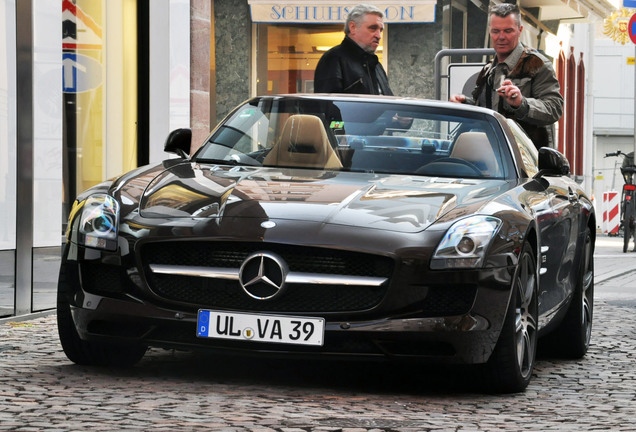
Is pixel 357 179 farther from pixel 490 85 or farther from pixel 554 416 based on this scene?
pixel 490 85

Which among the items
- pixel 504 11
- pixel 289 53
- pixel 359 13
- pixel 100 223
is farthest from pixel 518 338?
pixel 289 53

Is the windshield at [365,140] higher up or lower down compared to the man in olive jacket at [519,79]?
lower down

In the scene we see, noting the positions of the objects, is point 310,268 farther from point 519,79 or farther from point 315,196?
point 519,79

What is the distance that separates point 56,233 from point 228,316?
4318mm

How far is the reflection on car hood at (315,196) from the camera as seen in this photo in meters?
5.97

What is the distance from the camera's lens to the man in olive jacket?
936cm

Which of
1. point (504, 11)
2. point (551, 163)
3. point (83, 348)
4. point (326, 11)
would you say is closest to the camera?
point (83, 348)

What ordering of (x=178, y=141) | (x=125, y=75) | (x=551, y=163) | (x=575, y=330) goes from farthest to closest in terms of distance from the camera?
(x=125, y=75)
(x=575, y=330)
(x=178, y=141)
(x=551, y=163)

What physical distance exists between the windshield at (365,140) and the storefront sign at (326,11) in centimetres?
1283

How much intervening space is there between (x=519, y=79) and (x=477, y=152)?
250 cm

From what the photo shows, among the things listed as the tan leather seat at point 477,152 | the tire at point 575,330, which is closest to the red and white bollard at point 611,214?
the tire at point 575,330

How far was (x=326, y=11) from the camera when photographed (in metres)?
20.5

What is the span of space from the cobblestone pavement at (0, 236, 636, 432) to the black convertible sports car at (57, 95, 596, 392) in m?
0.19

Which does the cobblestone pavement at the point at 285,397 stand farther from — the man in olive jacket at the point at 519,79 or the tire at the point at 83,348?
the man in olive jacket at the point at 519,79
